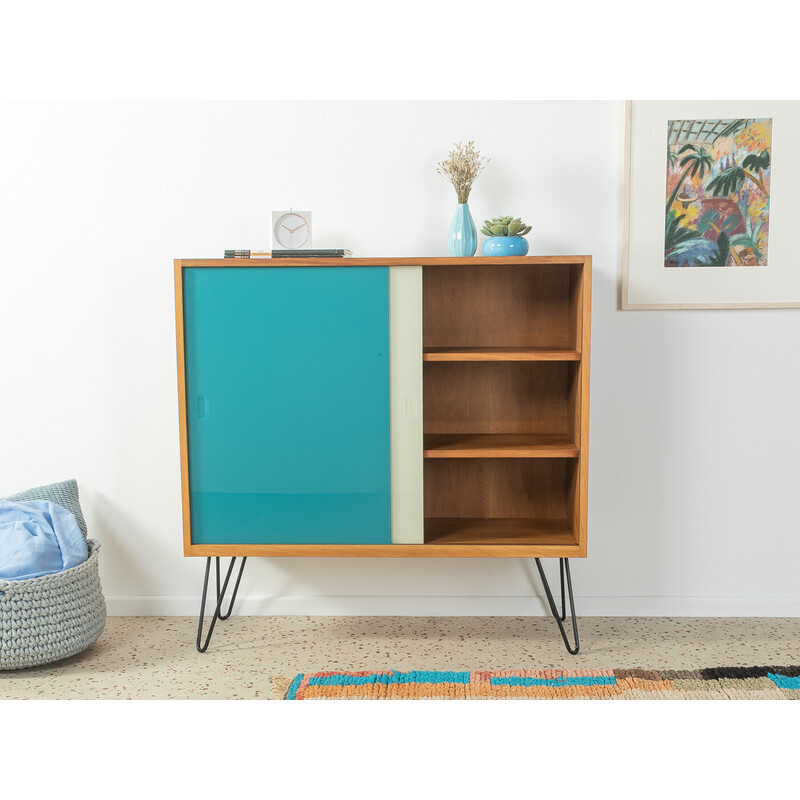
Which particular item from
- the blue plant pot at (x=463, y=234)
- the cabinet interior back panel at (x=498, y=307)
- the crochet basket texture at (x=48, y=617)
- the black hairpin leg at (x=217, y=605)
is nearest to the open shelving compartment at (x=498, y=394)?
the cabinet interior back panel at (x=498, y=307)

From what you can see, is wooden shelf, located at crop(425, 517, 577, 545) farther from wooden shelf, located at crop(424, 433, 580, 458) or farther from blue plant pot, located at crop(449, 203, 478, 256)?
blue plant pot, located at crop(449, 203, 478, 256)

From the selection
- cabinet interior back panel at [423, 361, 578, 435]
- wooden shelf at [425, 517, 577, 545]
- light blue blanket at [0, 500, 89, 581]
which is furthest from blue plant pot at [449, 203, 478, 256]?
light blue blanket at [0, 500, 89, 581]

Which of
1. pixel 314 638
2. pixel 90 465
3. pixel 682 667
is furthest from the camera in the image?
pixel 90 465

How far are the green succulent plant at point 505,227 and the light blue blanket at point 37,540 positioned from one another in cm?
168

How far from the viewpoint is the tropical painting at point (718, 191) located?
2717mm

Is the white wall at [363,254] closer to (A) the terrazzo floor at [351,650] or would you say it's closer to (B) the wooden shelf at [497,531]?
(A) the terrazzo floor at [351,650]

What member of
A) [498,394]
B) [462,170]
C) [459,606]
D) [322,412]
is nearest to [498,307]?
[498,394]

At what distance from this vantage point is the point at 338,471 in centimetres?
250

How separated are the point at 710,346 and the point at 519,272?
731 millimetres

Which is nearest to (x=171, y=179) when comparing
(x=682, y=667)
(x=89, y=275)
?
(x=89, y=275)

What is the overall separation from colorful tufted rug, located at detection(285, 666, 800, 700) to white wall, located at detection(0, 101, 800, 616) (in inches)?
20.7

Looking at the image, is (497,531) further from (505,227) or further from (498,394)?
(505,227)

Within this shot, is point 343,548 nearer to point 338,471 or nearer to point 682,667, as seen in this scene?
point 338,471

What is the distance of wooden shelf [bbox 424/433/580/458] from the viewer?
8.21 ft
